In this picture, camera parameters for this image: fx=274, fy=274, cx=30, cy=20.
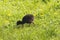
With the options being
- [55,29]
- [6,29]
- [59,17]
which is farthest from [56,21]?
[6,29]

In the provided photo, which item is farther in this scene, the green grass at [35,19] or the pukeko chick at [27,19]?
the pukeko chick at [27,19]

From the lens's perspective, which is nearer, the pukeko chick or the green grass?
the green grass

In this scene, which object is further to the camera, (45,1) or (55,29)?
(45,1)

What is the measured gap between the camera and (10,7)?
30.3ft

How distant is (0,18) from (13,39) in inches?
71.8

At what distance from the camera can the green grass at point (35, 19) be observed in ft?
21.8

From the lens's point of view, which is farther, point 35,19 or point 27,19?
point 35,19

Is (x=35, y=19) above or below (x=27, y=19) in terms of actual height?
below

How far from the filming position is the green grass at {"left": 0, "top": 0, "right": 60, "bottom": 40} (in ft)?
21.8

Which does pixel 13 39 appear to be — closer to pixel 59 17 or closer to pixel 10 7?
pixel 59 17

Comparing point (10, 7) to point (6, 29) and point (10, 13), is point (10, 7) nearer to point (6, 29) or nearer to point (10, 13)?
point (10, 13)

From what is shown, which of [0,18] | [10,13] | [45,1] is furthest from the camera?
[45,1]

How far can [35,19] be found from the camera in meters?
8.09

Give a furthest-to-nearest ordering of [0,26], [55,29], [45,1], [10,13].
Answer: [45,1]
[10,13]
[0,26]
[55,29]
